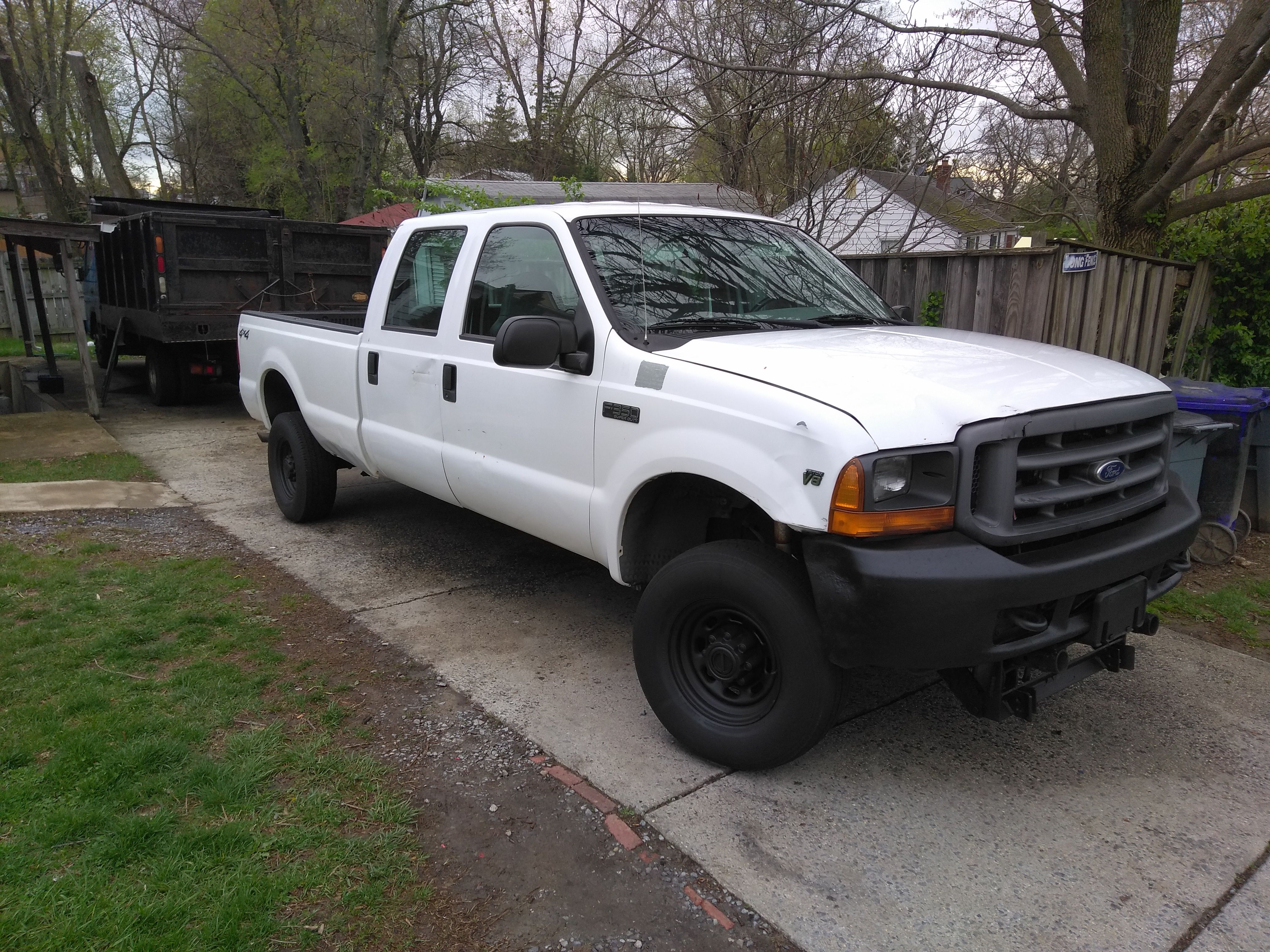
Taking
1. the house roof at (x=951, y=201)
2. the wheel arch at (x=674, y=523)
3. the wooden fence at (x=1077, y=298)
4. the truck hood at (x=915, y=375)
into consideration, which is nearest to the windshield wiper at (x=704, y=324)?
the truck hood at (x=915, y=375)

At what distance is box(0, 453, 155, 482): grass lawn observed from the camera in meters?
7.57

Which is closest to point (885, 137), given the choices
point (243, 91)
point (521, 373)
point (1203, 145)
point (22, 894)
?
point (1203, 145)

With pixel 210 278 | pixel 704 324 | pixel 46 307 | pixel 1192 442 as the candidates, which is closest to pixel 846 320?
pixel 704 324

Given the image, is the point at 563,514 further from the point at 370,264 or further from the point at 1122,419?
the point at 370,264

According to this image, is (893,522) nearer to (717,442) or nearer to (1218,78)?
(717,442)

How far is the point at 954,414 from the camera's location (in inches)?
111

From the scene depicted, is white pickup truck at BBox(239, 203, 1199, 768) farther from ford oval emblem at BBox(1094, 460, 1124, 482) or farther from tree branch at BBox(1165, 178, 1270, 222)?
tree branch at BBox(1165, 178, 1270, 222)

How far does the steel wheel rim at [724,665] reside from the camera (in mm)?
3189

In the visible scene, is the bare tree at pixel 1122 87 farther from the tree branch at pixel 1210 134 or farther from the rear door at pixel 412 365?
the rear door at pixel 412 365

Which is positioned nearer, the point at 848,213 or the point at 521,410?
the point at 521,410

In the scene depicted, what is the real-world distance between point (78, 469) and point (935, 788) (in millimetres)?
7651

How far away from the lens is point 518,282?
14.0 ft

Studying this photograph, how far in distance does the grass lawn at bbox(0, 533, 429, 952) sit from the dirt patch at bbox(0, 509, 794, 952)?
Answer: 7cm

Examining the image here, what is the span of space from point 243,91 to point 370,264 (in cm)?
2315
